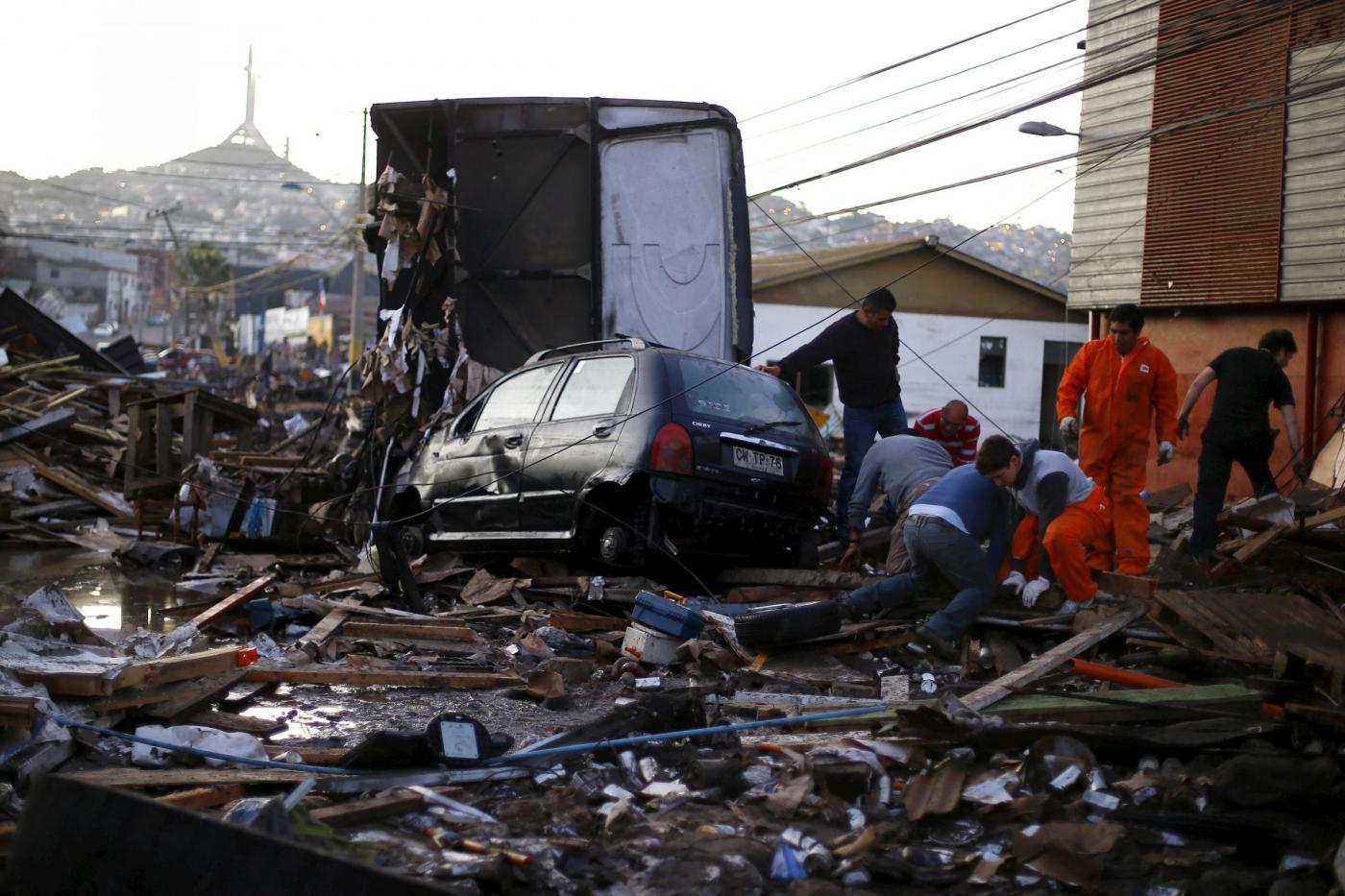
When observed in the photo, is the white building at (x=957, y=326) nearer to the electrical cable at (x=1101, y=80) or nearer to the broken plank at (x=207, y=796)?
the electrical cable at (x=1101, y=80)

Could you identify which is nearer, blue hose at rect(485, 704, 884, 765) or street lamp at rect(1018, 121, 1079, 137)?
blue hose at rect(485, 704, 884, 765)

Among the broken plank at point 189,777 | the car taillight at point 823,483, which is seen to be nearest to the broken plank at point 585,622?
the car taillight at point 823,483

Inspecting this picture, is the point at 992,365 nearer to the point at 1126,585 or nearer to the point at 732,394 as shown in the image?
the point at 732,394

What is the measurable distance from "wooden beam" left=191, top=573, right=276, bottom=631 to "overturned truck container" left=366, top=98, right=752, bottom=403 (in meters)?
3.60

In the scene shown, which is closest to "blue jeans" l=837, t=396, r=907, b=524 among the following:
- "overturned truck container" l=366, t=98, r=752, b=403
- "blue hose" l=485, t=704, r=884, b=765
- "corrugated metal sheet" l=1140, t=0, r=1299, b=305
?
"overturned truck container" l=366, t=98, r=752, b=403

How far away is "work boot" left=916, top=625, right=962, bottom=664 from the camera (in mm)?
6891

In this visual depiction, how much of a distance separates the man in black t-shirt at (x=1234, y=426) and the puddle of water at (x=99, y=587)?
6.84 metres

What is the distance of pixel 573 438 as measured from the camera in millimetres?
8711

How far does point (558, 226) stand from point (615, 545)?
410 cm

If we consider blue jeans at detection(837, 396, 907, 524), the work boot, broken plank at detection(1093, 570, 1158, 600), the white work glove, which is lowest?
the work boot

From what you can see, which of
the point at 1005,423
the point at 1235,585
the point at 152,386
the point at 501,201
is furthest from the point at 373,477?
the point at 1005,423

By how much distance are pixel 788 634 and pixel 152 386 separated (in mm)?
18662

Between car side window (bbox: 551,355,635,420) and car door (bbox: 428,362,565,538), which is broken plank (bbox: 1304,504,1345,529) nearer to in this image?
car side window (bbox: 551,355,635,420)

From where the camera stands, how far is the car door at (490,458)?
30.4 ft
